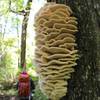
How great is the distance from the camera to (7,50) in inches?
716

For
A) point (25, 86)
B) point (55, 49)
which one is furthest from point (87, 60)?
point (25, 86)

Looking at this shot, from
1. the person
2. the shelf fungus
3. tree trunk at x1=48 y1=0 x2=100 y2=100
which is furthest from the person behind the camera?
the person

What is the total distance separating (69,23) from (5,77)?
1179cm

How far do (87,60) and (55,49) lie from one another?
8.1 inches

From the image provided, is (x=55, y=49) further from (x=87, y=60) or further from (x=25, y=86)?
(x=25, y=86)

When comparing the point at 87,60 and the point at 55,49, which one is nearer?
the point at 55,49

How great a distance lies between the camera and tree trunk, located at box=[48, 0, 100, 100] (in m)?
1.63

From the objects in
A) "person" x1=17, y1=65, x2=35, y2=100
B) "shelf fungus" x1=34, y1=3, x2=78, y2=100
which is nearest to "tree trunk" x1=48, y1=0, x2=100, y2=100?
"shelf fungus" x1=34, y1=3, x2=78, y2=100

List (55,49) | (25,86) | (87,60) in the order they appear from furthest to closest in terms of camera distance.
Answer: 1. (25,86)
2. (87,60)
3. (55,49)

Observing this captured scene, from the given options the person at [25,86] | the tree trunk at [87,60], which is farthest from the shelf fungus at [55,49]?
the person at [25,86]

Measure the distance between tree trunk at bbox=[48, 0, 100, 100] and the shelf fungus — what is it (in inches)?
2.2

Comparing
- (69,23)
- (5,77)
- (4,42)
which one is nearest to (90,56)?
(69,23)

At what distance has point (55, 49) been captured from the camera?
1.53m

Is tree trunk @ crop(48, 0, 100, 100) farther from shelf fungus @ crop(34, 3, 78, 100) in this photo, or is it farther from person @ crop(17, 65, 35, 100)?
person @ crop(17, 65, 35, 100)
